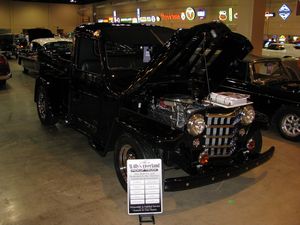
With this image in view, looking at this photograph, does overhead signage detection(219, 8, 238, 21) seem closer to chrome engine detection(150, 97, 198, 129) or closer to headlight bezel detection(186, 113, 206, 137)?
chrome engine detection(150, 97, 198, 129)

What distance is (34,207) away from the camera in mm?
3721

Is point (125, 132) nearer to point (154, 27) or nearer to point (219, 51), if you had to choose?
point (219, 51)

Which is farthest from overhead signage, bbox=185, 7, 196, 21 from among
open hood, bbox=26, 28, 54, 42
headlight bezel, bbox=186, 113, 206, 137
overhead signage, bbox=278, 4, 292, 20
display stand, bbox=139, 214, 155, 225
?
display stand, bbox=139, 214, 155, 225

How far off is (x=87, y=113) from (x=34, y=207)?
1.67m

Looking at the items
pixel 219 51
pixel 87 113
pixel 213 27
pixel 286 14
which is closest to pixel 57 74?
pixel 87 113

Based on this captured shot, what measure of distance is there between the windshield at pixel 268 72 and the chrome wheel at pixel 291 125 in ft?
2.81

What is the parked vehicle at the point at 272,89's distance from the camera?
600 centimetres

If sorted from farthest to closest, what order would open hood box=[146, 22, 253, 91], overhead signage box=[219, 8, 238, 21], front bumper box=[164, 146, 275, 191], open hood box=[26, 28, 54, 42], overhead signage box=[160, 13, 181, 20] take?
overhead signage box=[160, 13, 181, 20], overhead signage box=[219, 8, 238, 21], open hood box=[26, 28, 54, 42], open hood box=[146, 22, 253, 91], front bumper box=[164, 146, 275, 191]

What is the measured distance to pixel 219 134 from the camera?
377 centimetres

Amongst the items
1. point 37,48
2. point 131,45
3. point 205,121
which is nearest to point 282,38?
point 37,48

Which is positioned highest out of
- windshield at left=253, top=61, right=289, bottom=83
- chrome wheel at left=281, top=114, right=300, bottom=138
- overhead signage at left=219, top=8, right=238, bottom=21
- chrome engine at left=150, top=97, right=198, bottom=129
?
overhead signage at left=219, top=8, right=238, bottom=21

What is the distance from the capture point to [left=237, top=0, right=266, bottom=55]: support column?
33.3ft

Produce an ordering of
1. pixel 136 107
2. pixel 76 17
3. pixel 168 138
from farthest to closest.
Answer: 1. pixel 76 17
2. pixel 136 107
3. pixel 168 138

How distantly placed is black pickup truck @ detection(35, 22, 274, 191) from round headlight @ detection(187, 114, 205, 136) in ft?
0.03
